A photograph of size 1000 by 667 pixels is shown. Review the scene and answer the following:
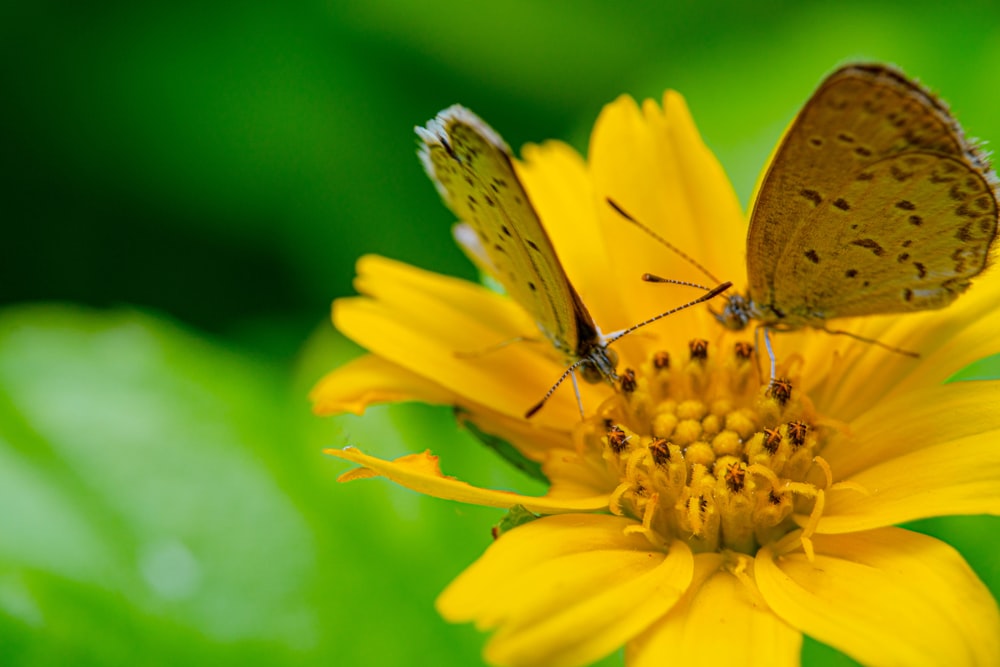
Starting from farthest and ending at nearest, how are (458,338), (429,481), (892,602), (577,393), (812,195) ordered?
(458,338)
(577,393)
(812,195)
(429,481)
(892,602)

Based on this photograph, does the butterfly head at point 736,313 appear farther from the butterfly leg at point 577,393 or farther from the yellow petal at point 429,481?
the yellow petal at point 429,481

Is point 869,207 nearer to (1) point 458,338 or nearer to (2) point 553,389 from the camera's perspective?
(2) point 553,389

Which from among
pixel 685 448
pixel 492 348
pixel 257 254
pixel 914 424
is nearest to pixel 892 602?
pixel 914 424

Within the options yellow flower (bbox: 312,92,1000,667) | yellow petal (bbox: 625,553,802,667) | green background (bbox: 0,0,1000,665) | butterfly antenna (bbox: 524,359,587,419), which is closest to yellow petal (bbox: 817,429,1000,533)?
yellow flower (bbox: 312,92,1000,667)

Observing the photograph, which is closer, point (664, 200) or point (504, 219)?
point (504, 219)

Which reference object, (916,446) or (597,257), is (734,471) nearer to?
(916,446)

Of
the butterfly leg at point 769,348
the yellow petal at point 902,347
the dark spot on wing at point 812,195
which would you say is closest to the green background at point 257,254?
the yellow petal at point 902,347

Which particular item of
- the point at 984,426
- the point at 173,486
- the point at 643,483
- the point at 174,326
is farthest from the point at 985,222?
the point at 174,326

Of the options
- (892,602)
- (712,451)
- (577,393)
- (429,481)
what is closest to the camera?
(892,602)
